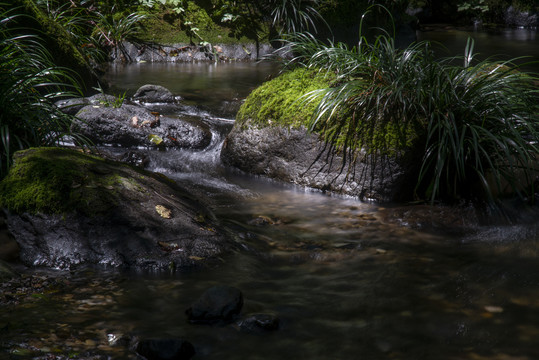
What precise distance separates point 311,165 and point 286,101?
2.76ft

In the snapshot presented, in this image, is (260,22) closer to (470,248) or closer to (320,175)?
(320,175)

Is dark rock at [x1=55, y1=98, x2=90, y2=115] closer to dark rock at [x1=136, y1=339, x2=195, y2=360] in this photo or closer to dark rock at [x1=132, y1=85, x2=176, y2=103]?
dark rock at [x1=132, y1=85, x2=176, y2=103]

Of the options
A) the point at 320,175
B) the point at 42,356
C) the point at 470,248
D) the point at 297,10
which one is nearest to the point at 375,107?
the point at 320,175

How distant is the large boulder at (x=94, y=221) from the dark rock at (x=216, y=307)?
2.10 feet

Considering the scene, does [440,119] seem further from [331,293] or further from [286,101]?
[331,293]

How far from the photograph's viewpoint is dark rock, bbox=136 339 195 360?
2.42 meters

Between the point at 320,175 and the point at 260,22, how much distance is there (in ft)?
27.2

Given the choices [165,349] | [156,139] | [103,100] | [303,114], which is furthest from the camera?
[103,100]

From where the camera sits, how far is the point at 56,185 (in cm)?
375

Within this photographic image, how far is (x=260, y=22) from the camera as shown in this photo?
12.8m

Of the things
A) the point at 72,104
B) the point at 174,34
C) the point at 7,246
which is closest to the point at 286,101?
the point at 72,104

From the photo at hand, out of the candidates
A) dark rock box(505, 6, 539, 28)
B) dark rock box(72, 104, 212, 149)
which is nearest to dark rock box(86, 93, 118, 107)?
dark rock box(72, 104, 212, 149)

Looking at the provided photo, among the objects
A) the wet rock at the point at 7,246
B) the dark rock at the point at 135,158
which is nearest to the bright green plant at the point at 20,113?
the wet rock at the point at 7,246

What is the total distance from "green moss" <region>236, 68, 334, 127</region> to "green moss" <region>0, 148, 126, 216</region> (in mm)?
2283
